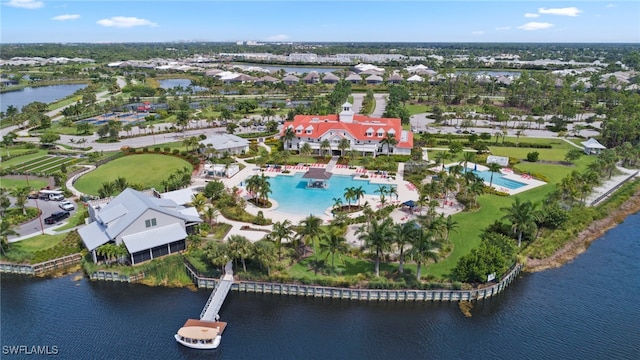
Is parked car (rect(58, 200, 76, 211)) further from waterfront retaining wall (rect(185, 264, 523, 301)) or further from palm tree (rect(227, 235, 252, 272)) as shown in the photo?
palm tree (rect(227, 235, 252, 272))

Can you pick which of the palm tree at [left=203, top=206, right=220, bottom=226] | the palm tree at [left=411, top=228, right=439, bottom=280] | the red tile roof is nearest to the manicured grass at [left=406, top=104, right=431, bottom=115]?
the red tile roof

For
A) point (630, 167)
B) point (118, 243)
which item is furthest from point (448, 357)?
point (630, 167)

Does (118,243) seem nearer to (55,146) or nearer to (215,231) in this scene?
(215,231)

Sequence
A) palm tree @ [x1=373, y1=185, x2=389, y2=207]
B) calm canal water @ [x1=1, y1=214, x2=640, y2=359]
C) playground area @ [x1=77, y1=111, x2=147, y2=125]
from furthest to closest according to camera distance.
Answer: playground area @ [x1=77, y1=111, x2=147, y2=125]
palm tree @ [x1=373, y1=185, x2=389, y2=207]
calm canal water @ [x1=1, y1=214, x2=640, y2=359]

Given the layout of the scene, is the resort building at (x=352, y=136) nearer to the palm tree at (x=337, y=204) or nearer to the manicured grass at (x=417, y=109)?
the palm tree at (x=337, y=204)

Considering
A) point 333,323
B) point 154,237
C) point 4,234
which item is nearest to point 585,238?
point 333,323

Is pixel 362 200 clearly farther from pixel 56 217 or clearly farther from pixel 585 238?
pixel 56 217

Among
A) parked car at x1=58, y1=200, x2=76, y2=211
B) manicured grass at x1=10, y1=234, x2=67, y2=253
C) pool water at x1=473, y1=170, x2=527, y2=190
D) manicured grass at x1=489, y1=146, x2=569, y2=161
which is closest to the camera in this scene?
manicured grass at x1=10, y1=234, x2=67, y2=253
